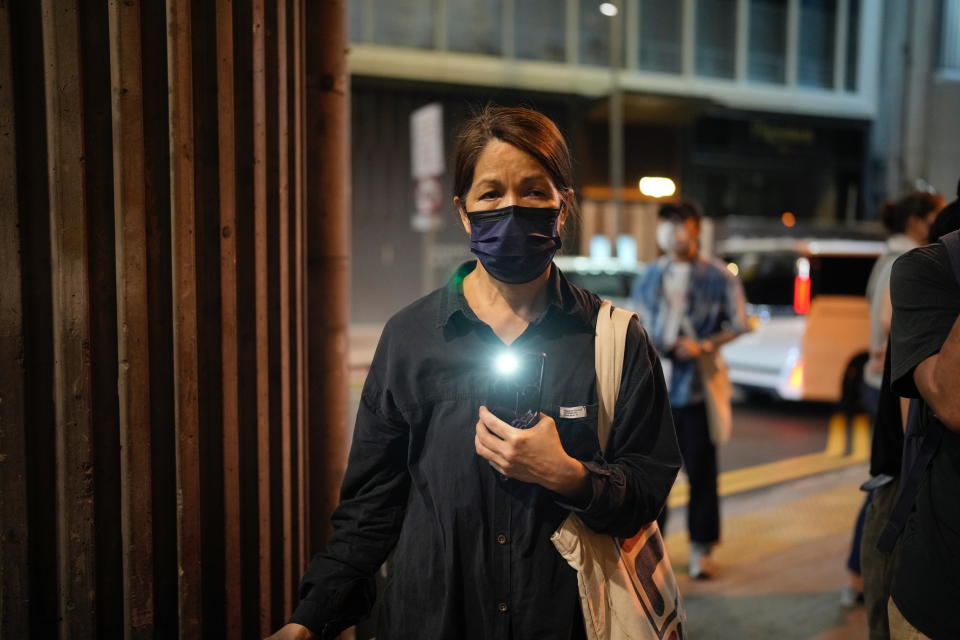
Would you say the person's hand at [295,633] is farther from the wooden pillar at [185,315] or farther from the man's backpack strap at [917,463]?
the man's backpack strap at [917,463]

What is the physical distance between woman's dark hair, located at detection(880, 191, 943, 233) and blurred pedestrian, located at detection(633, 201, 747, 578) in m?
0.85

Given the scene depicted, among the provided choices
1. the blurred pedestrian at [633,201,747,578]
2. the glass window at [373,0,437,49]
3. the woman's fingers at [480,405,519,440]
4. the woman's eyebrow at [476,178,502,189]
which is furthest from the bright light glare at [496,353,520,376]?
the glass window at [373,0,437,49]

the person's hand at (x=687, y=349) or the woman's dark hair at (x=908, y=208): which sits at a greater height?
the woman's dark hair at (x=908, y=208)

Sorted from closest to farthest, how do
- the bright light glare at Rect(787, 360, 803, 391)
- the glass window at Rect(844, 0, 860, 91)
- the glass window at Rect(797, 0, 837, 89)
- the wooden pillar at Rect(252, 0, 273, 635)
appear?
the wooden pillar at Rect(252, 0, 273, 635)
the bright light glare at Rect(787, 360, 803, 391)
the glass window at Rect(797, 0, 837, 89)
the glass window at Rect(844, 0, 860, 91)

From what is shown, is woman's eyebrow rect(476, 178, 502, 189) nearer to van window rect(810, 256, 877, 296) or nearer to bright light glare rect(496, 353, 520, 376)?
bright light glare rect(496, 353, 520, 376)

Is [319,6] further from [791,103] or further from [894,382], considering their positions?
[791,103]

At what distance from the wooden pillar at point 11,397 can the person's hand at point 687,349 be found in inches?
130

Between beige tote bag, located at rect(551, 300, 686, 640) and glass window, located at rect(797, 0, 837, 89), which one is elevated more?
glass window, located at rect(797, 0, 837, 89)

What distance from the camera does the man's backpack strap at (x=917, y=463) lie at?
1.60 metres

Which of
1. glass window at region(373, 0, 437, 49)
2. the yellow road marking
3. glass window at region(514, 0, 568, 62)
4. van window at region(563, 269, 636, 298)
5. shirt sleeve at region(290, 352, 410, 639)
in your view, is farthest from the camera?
glass window at region(514, 0, 568, 62)

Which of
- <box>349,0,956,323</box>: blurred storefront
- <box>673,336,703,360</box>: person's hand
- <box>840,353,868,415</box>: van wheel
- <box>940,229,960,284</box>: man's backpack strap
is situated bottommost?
<box>840,353,868,415</box>: van wheel

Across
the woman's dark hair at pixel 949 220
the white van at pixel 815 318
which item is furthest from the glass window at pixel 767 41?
the woman's dark hair at pixel 949 220

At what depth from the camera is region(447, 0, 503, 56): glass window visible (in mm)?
17359

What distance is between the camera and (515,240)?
163 cm
